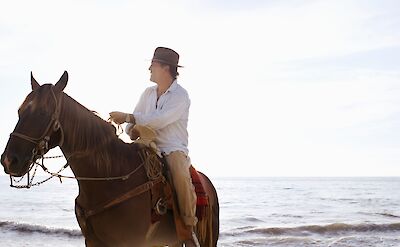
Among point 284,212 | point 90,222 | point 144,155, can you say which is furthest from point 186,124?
point 284,212

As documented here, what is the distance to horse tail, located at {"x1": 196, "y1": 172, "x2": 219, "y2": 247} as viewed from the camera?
233 inches

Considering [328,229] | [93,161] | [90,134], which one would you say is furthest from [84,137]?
[328,229]

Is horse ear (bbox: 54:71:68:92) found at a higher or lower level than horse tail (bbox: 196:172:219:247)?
higher

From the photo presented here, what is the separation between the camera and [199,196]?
19.3ft

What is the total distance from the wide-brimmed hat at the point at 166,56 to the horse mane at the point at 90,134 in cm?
84

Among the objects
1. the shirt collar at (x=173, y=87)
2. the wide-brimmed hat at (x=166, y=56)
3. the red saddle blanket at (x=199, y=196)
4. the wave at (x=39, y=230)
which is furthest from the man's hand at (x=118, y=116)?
the wave at (x=39, y=230)

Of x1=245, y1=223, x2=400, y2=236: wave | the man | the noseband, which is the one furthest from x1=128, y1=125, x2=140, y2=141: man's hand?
x1=245, y1=223, x2=400, y2=236: wave

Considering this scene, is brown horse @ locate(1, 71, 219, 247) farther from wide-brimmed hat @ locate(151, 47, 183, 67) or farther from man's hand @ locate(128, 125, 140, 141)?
wide-brimmed hat @ locate(151, 47, 183, 67)

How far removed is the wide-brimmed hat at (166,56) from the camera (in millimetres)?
5617

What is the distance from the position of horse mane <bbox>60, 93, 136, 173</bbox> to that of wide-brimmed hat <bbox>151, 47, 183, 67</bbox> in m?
0.84

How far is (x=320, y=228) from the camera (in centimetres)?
2039

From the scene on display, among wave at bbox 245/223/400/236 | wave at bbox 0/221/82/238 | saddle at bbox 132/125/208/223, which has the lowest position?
wave at bbox 0/221/82/238

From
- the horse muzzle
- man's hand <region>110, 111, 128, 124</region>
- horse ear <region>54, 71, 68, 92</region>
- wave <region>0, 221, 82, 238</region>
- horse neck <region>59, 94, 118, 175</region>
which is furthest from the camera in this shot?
wave <region>0, 221, 82, 238</region>

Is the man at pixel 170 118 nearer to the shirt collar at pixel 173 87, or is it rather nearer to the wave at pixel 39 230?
the shirt collar at pixel 173 87
